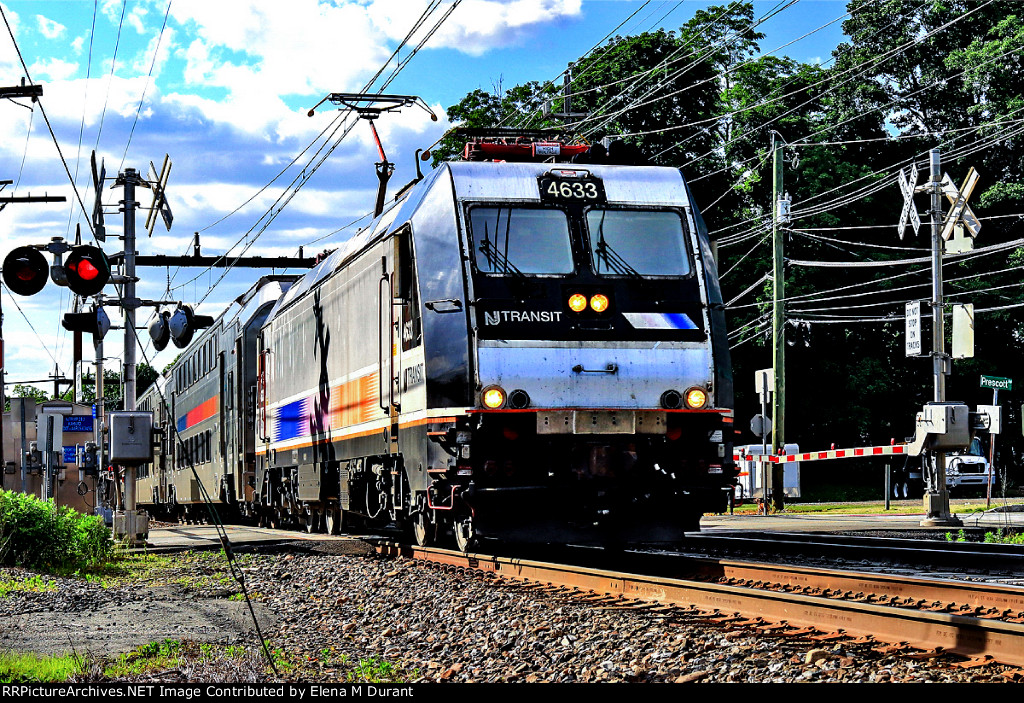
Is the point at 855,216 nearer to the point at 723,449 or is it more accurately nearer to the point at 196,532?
the point at 196,532

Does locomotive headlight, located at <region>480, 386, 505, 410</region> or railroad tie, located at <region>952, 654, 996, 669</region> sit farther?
locomotive headlight, located at <region>480, 386, 505, 410</region>

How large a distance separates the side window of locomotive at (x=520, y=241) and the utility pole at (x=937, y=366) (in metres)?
10.7

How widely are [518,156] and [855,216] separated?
32992 mm

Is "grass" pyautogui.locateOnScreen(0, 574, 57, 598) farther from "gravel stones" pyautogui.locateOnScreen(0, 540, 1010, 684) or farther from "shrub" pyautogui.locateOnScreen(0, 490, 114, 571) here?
"shrub" pyautogui.locateOnScreen(0, 490, 114, 571)

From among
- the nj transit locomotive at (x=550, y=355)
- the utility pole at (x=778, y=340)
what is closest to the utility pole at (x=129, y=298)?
the nj transit locomotive at (x=550, y=355)

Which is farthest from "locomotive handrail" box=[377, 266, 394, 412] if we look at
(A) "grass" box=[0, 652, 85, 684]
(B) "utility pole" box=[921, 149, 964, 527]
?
(B) "utility pole" box=[921, 149, 964, 527]

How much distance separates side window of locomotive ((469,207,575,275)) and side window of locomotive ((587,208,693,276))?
315 mm

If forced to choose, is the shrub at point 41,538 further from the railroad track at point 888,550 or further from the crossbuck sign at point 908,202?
the crossbuck sign at point 908,202

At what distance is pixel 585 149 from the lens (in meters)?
14.4

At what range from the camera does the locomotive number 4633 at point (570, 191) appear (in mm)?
13047

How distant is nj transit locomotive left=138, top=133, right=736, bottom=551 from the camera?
12125 millimetres

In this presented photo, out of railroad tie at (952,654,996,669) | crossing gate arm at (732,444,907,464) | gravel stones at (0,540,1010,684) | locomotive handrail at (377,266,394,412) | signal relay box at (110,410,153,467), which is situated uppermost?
locomotive handrail at (377,266,394,412)

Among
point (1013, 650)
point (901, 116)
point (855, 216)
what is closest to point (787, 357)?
point (855, 216)

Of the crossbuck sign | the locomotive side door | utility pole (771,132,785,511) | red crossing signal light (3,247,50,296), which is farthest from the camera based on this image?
utility pole (771,132,785,511)
